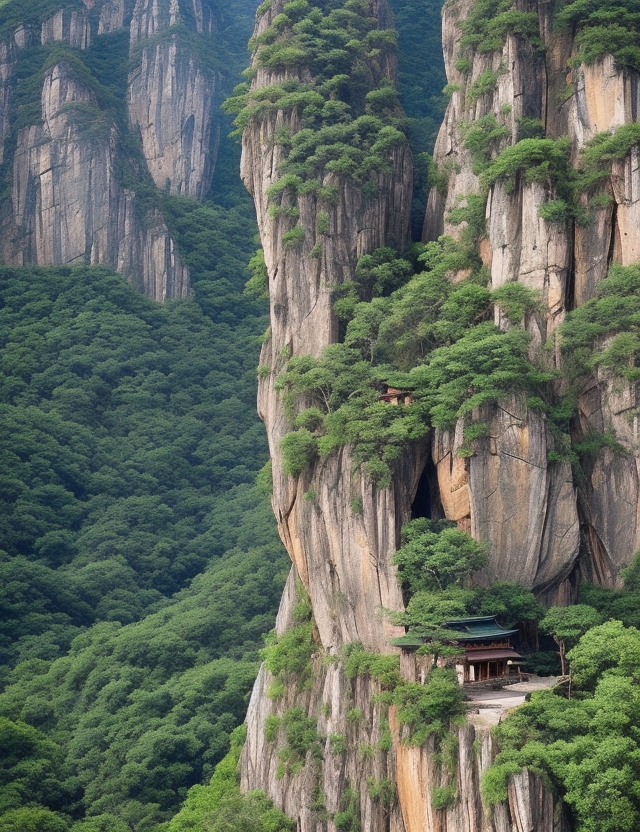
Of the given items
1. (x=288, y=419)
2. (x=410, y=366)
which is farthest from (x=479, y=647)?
(x=288, y=419)

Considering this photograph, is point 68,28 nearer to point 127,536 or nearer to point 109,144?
point 109,144

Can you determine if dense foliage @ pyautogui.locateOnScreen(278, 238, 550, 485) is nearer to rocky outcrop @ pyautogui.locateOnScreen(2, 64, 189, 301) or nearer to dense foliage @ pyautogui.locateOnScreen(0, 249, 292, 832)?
dense foliage @ pyautogui.locateOnScreen(0, 249, 292, 832)

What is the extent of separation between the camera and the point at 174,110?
282ft

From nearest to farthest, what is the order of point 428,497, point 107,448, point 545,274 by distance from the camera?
point 545,274 < point 428,497 < point 107,448

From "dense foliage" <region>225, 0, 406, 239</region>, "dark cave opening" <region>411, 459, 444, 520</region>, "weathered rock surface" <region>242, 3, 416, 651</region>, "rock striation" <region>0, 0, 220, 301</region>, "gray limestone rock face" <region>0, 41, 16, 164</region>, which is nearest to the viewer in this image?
"weathered rock surface" <region>242, 3, 416, 651</region>

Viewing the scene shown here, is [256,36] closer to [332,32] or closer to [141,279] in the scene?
[332,32]

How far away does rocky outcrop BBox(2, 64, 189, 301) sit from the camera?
77125 millimetres

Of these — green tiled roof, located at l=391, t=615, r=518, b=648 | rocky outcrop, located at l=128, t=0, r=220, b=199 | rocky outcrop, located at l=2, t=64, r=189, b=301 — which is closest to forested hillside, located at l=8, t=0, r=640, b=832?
green tiled roof, located at l=391, t=615, r=518, b=648

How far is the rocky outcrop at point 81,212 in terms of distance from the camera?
3036 inches

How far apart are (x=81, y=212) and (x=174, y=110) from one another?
11.5 meters

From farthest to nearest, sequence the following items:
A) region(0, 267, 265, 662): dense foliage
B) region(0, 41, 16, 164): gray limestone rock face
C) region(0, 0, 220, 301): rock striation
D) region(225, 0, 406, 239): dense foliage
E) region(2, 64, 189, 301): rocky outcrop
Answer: region(0, 41, 16, 164): gray limestone rock face, region(0, 0, 220, 301): rock striation, region(2, 64, 189, 301): rocky outcrop, region(0, 267, 265, 662): dense foliage, region(225, 0, 406, 239): dense foliage

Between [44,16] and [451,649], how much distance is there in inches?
2517

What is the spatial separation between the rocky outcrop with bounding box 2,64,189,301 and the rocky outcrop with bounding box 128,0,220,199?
5370 millimetres

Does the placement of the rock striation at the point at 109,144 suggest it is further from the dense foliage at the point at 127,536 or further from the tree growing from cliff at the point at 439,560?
the tree growing from cliff at the point at 439,560
